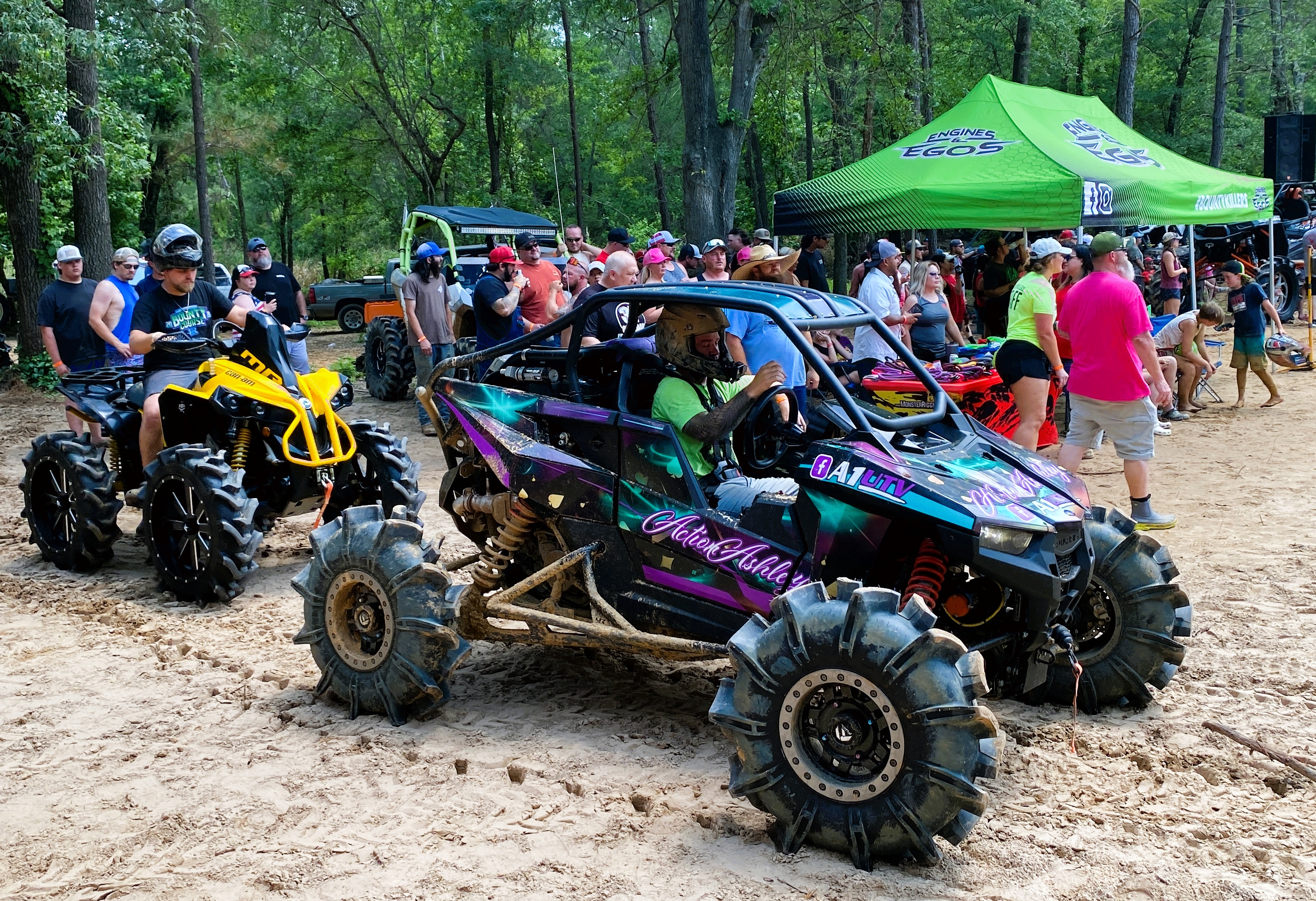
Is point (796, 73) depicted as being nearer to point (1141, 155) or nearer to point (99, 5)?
point (1141, 155)

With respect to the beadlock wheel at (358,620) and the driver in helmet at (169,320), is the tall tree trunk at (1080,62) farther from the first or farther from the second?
the beadlock wheel at (358,620)

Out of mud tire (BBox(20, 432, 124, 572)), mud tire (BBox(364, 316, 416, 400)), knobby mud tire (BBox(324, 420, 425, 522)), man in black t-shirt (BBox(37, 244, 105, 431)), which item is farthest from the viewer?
mud tire (BBox(364, 316, 416, 400))

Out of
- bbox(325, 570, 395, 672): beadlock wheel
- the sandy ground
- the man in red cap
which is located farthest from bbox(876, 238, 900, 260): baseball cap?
bbox(325, 570, 395, 672): beadlock wheel

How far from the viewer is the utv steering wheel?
5051mm

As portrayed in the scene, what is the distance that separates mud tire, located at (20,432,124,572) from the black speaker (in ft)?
80.0

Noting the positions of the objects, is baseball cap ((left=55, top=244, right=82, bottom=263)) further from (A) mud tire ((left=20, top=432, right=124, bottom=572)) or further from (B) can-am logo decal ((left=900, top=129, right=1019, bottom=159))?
(B) can-am logo decal ((left=900, top=129, right=1019, bottom=159))

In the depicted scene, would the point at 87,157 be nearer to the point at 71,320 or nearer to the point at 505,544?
the point at 71,320

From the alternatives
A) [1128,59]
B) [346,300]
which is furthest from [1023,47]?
[346,300]

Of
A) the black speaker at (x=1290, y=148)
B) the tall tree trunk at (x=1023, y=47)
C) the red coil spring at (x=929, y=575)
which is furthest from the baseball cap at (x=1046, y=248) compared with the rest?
the tall tree trunk at (x=1023, y=47)

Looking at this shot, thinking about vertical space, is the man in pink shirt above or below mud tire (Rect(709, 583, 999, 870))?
above

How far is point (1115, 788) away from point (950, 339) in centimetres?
914

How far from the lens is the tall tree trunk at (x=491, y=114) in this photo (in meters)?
30.4

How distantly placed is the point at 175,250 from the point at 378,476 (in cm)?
187

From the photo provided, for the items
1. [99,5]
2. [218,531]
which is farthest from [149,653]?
[99,5]
